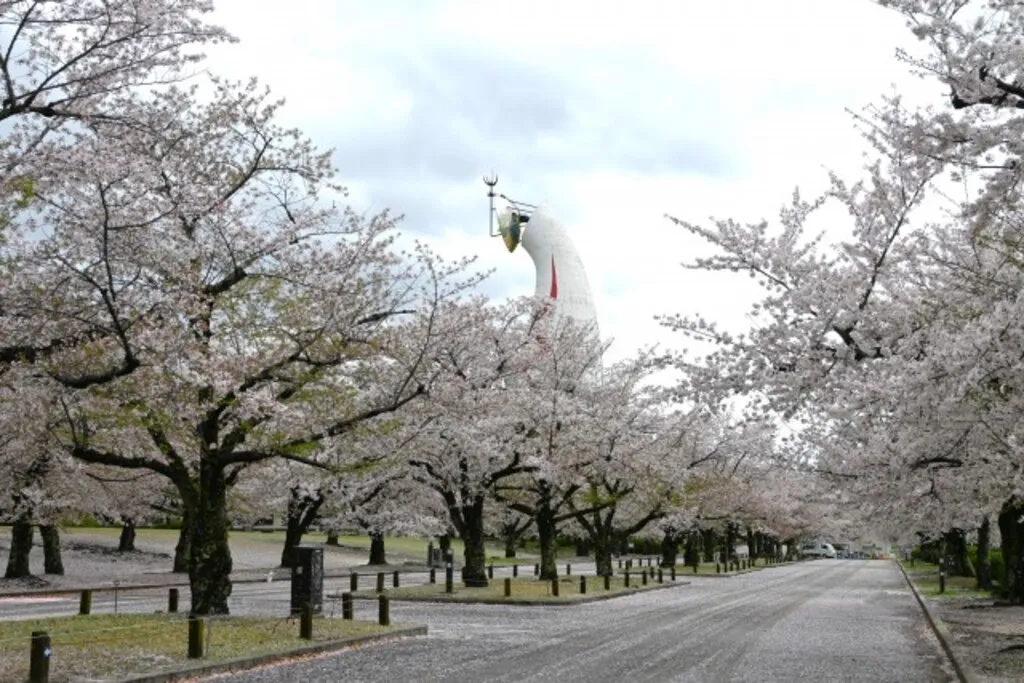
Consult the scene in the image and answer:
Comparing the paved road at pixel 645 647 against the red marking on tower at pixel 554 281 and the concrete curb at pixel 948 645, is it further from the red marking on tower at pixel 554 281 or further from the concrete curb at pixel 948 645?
the red marking on tower at pixel 554 281

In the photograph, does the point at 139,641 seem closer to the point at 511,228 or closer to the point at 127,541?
the point at 127,541

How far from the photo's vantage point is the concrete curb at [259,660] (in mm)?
12635

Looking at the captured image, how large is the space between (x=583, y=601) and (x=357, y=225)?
15419 millimetres

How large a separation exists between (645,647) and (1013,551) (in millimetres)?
15843

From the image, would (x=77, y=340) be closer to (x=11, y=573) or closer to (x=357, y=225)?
(x=357, y=225)

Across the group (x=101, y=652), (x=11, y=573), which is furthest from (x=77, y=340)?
(x=11, y=573)

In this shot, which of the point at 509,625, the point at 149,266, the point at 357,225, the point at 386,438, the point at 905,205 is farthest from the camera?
the point at 386,438

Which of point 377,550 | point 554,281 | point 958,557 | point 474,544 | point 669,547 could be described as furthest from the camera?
point 554,281

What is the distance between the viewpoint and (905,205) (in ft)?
47.8

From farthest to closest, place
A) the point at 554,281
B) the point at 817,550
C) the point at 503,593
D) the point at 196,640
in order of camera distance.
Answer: the point at 817,550 < the point at 554,281 < the point at 503,593 < the point at 196,640

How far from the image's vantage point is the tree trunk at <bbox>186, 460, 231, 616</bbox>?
19953 mm

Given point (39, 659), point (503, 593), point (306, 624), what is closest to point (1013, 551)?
point (503, 593)

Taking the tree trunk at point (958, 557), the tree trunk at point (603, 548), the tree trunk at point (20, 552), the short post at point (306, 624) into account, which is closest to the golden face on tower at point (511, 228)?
the tree trunk at point (603, 548)

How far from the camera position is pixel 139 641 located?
51.8ft
